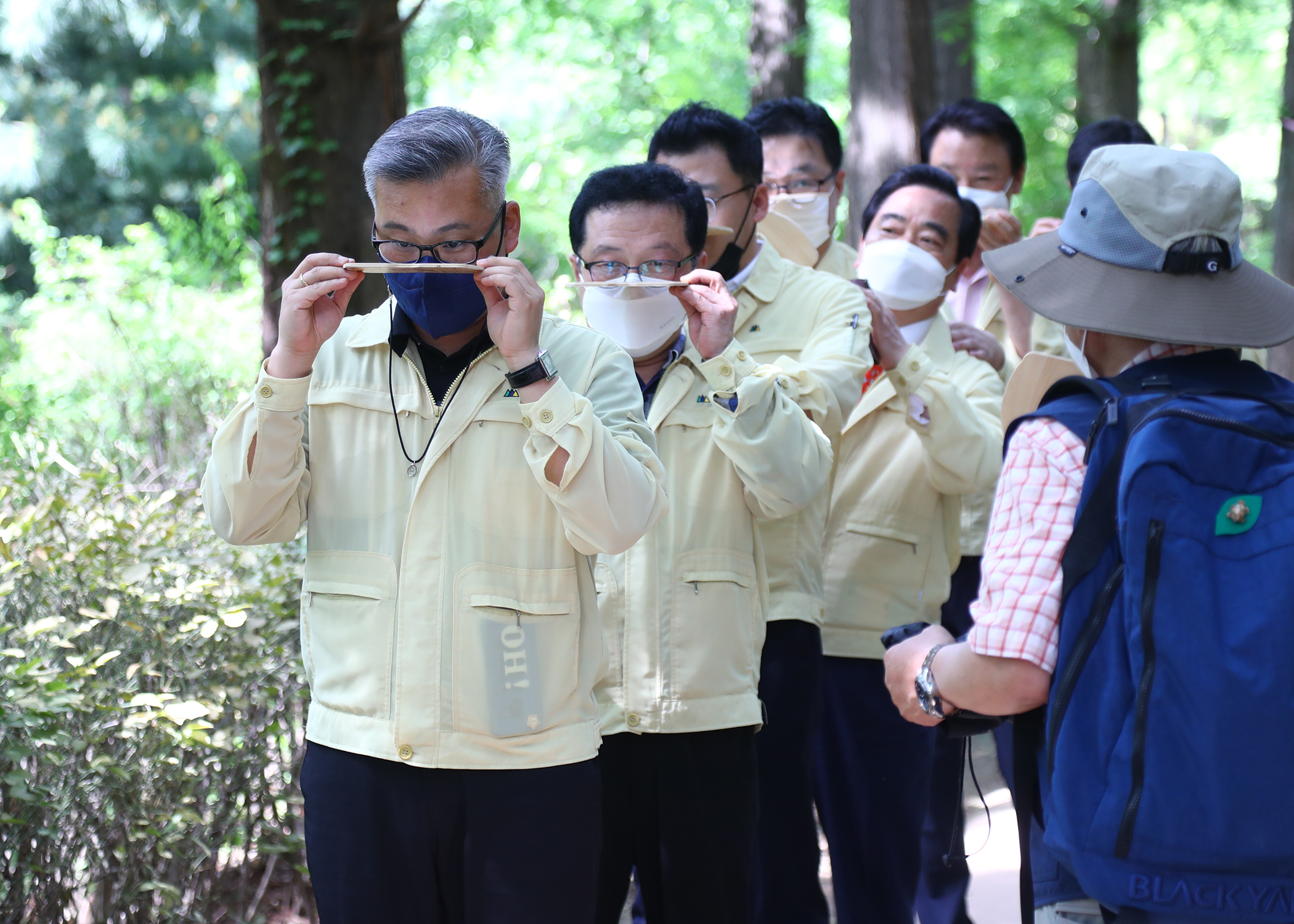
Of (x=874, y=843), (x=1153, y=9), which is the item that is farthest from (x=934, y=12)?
(x=874, y=843)

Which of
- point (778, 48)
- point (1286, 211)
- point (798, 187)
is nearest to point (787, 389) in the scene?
point (798, 187)

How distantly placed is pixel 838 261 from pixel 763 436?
202 centimetres

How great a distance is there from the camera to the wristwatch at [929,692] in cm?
208

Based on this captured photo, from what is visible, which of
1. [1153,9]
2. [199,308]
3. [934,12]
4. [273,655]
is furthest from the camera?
[1153,9]

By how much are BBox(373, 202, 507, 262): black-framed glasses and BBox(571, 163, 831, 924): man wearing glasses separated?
28.5 inches

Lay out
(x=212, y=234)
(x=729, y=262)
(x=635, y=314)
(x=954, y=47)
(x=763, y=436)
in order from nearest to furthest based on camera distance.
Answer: (x=763, y=436) → (x=635, y=314) → (x=729, y=262) → (x=212, y=234) → (x=954, y=47)

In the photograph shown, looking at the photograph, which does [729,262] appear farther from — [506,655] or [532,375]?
[506,655]

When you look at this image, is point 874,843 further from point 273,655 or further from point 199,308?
point 199,308

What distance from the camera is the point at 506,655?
2.23 m

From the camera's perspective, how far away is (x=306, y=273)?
7.25 ft

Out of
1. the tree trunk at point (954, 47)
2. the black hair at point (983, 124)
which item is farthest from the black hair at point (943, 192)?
the tree trunk at point (954, 47)

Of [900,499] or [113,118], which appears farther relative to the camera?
[113,118]

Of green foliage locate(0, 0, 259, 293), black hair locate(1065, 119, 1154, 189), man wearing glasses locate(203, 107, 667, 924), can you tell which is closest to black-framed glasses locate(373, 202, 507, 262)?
man wearing glasses locate(203, 107, 667, 924)

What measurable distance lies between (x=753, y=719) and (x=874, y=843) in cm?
103
